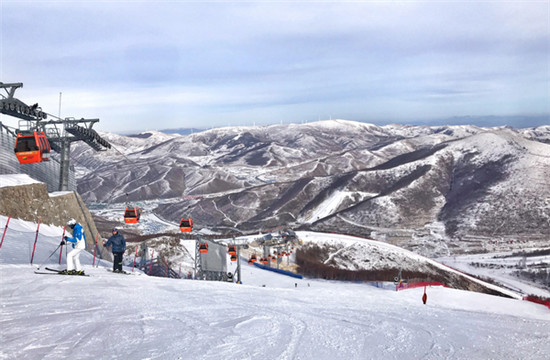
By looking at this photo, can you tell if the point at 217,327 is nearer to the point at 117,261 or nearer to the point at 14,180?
the point at 117,261

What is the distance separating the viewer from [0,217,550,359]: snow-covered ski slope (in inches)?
305

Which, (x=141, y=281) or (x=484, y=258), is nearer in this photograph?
(x=141, y=281)

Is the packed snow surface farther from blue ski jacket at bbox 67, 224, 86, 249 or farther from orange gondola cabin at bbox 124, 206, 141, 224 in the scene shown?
blue ski jacket at bbox 67, 224, 86, 249

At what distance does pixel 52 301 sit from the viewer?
439 inches

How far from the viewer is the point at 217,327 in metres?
9.48

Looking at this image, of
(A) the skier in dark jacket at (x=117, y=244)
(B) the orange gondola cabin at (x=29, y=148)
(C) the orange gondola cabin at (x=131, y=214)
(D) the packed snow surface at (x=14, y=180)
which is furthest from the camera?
(C) the orange gondola cabin at (x=131, y=214)

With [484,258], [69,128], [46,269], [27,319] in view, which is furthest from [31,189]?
[484,258]

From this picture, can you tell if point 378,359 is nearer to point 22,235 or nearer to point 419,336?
point 419,336

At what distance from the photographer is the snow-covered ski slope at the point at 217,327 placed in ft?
25.5

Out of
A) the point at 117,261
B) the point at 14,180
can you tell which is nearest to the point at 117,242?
the point at 117,261

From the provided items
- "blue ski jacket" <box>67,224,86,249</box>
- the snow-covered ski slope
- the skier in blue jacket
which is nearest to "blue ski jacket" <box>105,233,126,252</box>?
the skier in blue jacket

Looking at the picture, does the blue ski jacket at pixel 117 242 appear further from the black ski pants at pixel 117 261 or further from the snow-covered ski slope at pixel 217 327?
the snow-covered ski slope at pixel 217 327

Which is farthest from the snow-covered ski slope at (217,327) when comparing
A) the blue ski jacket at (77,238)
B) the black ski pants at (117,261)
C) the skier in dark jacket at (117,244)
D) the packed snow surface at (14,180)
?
the packed snow surface at (14,180)

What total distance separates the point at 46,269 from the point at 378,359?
13.3 meters
